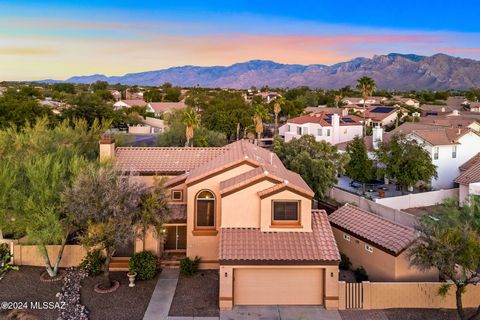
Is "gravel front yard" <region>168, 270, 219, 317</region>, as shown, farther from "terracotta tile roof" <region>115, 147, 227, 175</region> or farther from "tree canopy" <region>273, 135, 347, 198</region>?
"tree canopy" <region>273, 135, 347, 198</region>

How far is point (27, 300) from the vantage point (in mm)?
18969

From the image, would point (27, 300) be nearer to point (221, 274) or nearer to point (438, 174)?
point (221, 274)

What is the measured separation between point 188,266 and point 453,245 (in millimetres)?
12142

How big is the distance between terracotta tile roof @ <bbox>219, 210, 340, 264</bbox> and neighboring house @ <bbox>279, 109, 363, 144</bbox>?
4159 cm

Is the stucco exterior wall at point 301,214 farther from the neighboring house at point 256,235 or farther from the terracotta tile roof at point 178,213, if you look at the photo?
the terracotta tile roof at point 178,213

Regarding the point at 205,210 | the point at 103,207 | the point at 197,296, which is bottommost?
the point at 197,296

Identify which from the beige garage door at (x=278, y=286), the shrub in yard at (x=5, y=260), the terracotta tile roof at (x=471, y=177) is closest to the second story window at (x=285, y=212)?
the beige garage door at (x=278, y=286)

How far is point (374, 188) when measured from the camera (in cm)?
4181

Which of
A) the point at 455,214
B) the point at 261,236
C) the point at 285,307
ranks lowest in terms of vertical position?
the point at 285,307

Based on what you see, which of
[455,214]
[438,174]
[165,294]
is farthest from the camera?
[438,174]

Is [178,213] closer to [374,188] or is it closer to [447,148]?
[374,188]

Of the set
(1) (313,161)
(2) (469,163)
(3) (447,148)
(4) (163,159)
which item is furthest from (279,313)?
(2) (469,163)

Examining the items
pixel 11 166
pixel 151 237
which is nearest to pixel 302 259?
pixel 151 237

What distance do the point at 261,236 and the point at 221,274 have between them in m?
2.64
